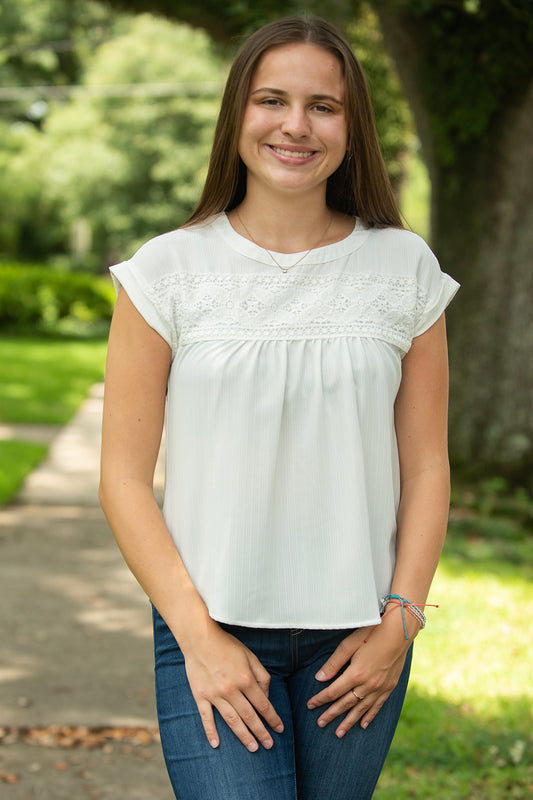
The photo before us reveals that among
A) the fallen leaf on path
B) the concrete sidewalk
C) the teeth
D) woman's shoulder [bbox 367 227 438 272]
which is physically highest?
the teeth

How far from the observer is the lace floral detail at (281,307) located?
1782 mm

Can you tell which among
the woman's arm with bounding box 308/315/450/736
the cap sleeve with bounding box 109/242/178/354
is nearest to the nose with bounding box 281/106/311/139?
the cap sleeve with bounding box 109/242/178/354

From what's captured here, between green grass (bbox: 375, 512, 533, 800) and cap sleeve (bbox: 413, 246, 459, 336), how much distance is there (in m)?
1.77

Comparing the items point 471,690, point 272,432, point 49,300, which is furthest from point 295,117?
point 49,300

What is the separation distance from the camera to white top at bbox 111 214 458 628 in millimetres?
1725

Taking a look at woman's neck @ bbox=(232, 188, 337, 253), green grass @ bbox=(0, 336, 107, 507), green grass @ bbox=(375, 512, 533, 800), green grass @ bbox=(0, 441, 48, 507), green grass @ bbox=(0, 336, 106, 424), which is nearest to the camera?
woman's neck @ bbox=(232, 188, 337, 253)

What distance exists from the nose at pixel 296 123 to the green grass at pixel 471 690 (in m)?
2.13

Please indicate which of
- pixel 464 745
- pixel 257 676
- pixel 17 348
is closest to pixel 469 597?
pixel 464 745

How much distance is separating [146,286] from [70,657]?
103 inches

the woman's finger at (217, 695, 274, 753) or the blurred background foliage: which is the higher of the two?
the blurred background foliage

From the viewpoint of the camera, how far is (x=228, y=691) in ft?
5.55

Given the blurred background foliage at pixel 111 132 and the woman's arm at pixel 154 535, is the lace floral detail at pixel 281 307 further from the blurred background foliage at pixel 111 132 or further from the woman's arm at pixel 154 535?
the blurred background foliage at pixel 111 132

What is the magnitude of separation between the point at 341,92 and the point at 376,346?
0.50m

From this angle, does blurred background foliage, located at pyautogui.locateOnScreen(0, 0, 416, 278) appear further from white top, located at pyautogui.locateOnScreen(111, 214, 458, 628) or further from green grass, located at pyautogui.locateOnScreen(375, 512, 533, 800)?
white top, located at pyautogui.locateOnScreen(111, 214, 458, 628)
